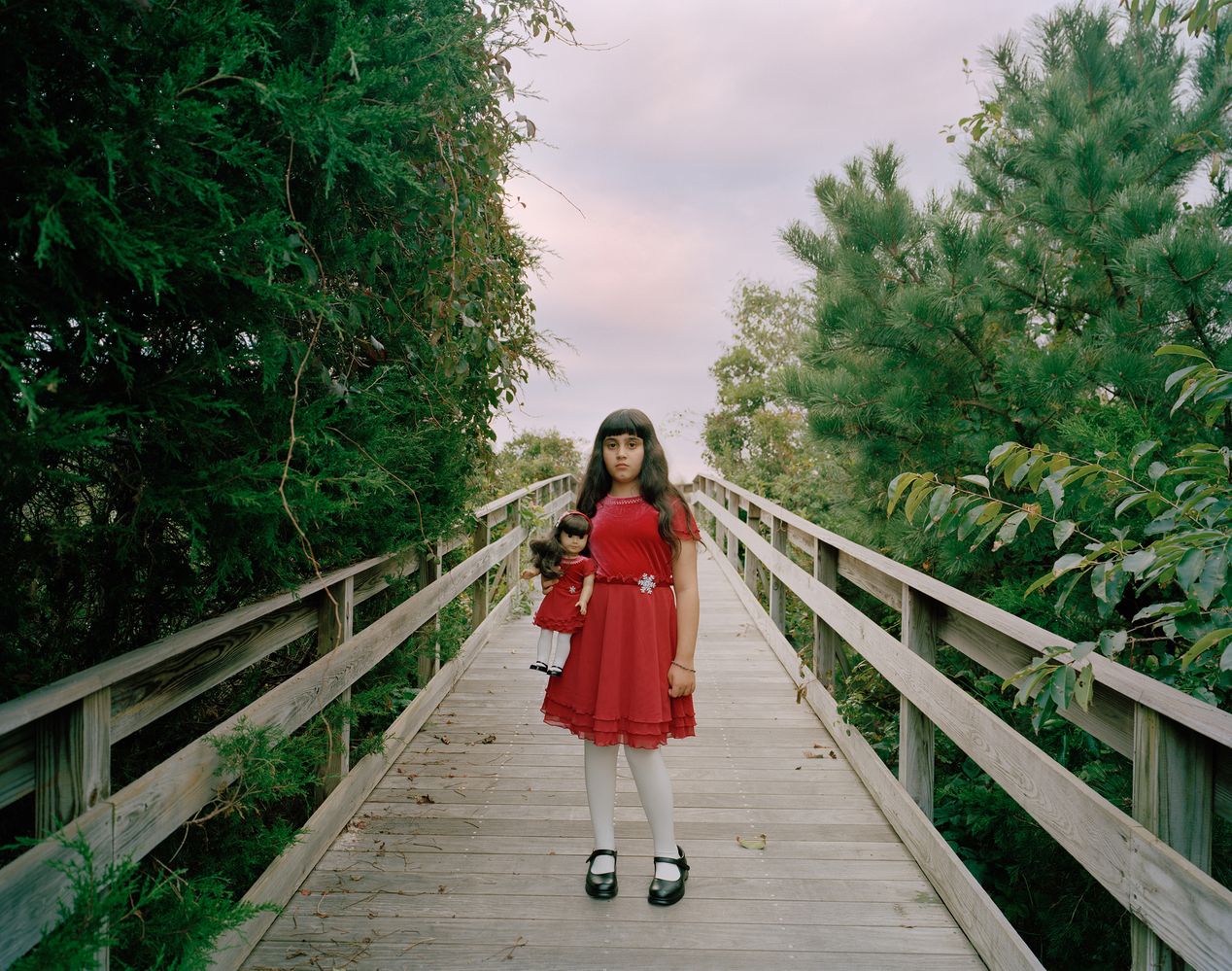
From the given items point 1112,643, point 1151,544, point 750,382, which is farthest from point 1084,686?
point 750,382

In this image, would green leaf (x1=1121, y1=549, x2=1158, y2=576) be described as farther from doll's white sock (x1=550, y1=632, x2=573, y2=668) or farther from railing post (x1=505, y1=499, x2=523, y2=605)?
railing post (x1=505, y1=499, x2=523, y2=605)

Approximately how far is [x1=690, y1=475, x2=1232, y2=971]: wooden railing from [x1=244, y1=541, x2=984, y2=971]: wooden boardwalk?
17 centimetres

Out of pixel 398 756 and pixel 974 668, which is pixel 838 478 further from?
pixel 398 756

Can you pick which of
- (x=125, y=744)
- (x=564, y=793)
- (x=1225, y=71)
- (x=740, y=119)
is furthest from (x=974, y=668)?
(x=740, y=119)

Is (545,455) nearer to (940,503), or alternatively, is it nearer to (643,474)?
(643,474)

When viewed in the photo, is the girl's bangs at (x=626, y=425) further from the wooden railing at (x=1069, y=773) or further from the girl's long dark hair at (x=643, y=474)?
the wooden railing at (x=1069, y=773)

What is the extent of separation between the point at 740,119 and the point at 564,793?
7645 millimetres

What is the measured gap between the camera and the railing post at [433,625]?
422 cm

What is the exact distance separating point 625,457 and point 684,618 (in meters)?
0.57

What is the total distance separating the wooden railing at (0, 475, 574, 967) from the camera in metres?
1.38

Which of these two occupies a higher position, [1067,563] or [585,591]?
[1067,563]

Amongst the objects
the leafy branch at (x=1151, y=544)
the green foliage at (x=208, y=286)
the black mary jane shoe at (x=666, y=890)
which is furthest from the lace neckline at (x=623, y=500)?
the black mary jane shoe at (x=666, y=890)

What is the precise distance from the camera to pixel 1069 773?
1.88m

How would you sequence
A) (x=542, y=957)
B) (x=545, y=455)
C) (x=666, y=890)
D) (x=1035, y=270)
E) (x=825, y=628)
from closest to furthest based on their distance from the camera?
(x=542, y=957)
(x=666, y=890)
(x=1035, y=270)
(x=825, y=628)
(x=545, y=455)
